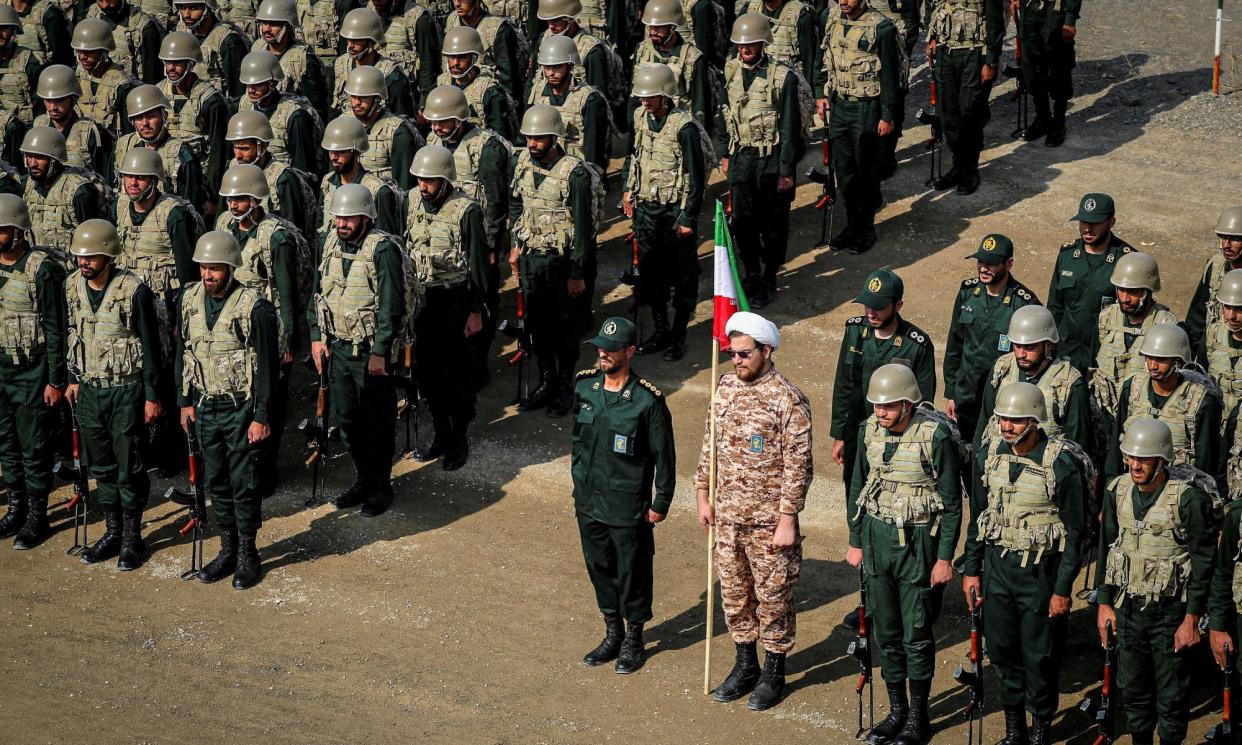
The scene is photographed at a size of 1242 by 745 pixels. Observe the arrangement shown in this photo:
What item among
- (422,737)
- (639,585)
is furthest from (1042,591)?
(422,737)

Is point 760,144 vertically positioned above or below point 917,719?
above

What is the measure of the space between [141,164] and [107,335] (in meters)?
1.93

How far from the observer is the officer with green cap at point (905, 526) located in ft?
34.8

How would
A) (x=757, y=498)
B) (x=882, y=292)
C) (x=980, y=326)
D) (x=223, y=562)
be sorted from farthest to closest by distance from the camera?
(x=223, y=562) → (x=980, y=326) → (x=882, y=292) → (x=757, y=498)

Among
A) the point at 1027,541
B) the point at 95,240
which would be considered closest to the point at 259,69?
the point at 95,240

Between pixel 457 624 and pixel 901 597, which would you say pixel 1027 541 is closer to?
pixel 901 597

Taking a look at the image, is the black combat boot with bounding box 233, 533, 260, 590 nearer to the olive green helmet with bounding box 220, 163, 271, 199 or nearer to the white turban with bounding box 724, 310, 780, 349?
the olive green helmet with bounding box 220, 163, 271, 199

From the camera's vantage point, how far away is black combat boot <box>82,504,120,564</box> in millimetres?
13469

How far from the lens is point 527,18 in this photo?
1952cm

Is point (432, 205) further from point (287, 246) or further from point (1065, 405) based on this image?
point (1065, 405)

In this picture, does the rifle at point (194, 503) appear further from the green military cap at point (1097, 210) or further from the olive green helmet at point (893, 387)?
the green military cap at point (1097, 210)

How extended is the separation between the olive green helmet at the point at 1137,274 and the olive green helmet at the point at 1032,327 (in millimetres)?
1140

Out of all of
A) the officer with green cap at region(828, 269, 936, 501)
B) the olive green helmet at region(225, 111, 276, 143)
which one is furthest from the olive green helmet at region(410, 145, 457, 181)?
the officer with green cap at region(828, 269, 936, 501)

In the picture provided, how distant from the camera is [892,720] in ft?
35.7
